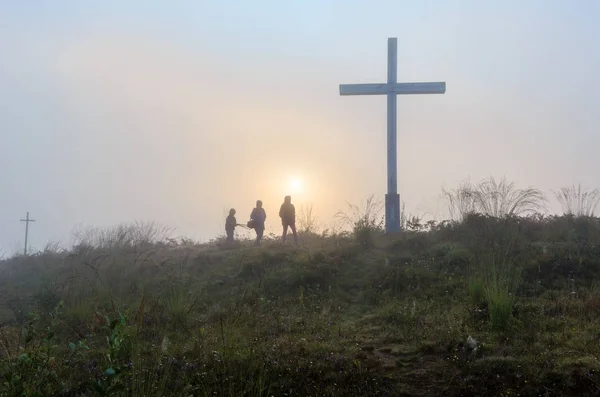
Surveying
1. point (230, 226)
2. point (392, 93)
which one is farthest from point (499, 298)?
point (230, 226)

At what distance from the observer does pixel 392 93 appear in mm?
15359

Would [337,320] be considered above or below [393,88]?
below

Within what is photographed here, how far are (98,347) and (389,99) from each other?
10534 millimetres

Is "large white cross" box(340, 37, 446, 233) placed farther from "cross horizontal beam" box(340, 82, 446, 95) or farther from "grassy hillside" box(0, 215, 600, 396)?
"grassy hillside" box(0, 215, 600, 396)

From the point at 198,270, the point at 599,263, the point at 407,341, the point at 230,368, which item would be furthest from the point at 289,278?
the point at 599,263

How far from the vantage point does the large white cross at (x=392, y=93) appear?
14719 millimetres

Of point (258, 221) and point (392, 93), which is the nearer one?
point (392, 93)

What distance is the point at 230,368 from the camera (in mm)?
5949

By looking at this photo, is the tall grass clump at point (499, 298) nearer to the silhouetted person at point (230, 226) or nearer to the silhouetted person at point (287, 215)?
the silhouetted person at point (287, 215)

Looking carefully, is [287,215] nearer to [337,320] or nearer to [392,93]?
[392,93]

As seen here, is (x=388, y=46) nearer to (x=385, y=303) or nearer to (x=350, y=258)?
(x=350, y=258)

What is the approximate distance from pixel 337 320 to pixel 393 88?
8.68 m

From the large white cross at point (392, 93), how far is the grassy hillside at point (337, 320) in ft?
3.56

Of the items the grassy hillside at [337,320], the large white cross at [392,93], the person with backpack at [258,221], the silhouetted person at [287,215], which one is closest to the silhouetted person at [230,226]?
the person with backpack at [258,221]
